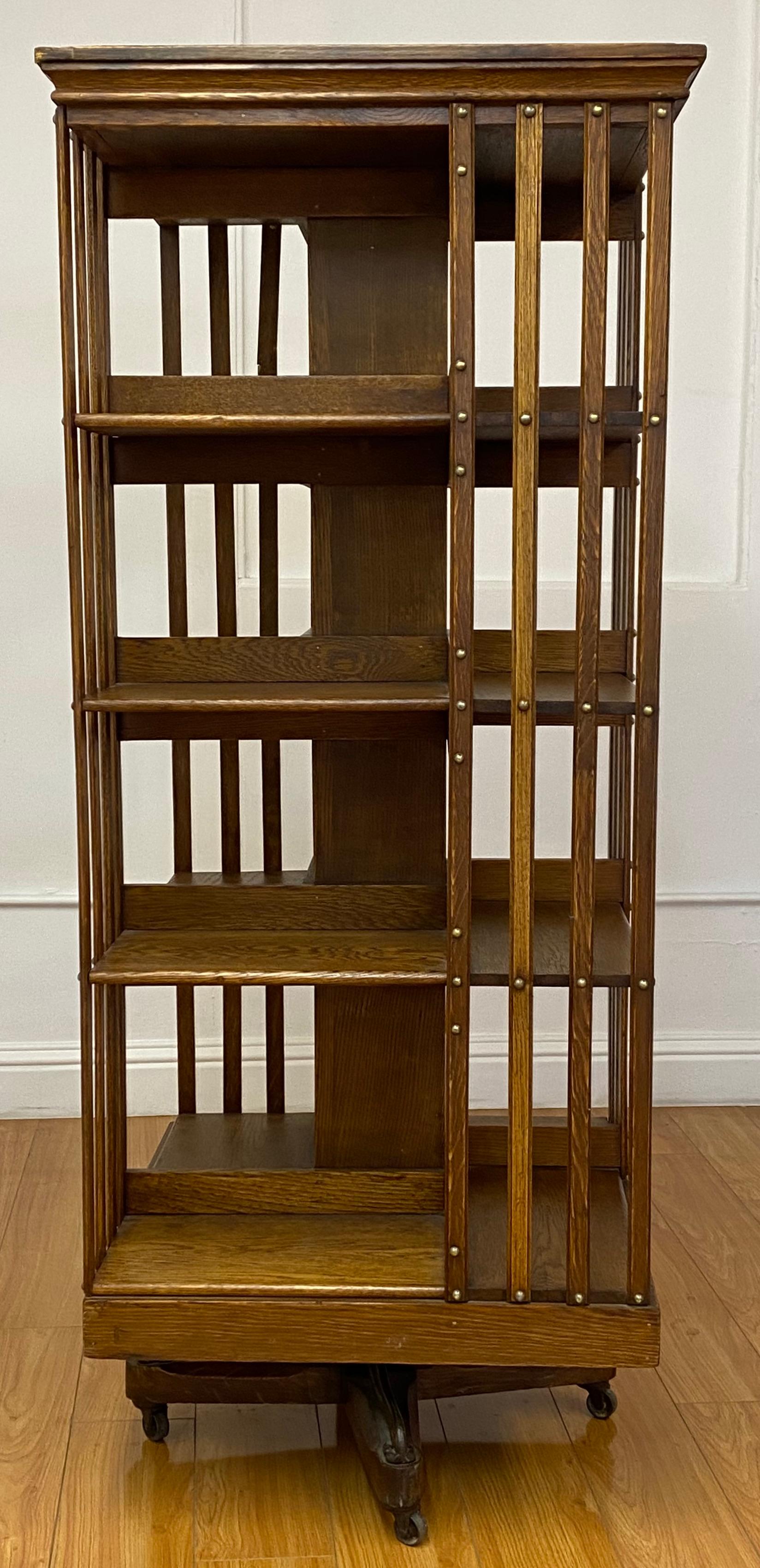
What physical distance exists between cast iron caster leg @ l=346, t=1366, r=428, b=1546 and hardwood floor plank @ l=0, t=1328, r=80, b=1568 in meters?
0.43

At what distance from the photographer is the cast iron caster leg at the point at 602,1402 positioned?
89.5 inches

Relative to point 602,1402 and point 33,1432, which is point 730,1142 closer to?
point 602,1402

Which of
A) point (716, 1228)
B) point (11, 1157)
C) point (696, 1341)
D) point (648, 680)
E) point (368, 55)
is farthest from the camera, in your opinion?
point (11, 1157)

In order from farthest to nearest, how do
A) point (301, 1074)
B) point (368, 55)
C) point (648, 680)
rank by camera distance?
point (301, 1074)
point (648, 680)
point (368, 55)

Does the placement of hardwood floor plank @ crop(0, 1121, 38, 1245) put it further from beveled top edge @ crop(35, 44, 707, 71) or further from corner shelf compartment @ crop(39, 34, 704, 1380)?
beveled top edge @ crop(35, 44, 707, 71)

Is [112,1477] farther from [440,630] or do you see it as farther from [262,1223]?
[440,630]

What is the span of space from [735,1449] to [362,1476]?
1.77ft

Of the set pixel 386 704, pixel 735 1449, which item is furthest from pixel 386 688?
pixel 735 1449

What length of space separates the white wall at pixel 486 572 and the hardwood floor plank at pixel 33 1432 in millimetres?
1094

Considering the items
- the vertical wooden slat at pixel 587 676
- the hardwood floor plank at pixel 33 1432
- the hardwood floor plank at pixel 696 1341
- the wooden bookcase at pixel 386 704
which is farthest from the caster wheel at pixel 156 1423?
the hardwood floor plank at pixel 696 1341

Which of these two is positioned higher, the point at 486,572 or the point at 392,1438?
the point at 486,572

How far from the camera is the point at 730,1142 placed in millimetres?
3402

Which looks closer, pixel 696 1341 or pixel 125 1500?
pixel 125 1500

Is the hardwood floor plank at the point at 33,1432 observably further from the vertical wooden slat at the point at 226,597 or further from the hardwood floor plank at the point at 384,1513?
the vertical wooden slat at the point at 226,597
